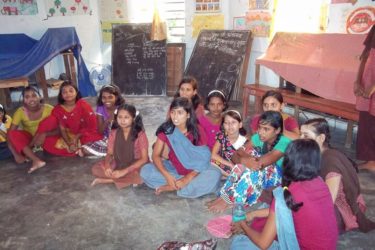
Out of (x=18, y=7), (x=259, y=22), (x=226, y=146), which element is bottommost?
(x=226, y=146)

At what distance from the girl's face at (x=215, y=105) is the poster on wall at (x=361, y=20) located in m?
1.97

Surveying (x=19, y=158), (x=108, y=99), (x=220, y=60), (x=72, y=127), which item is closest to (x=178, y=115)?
(x=108, y=99)

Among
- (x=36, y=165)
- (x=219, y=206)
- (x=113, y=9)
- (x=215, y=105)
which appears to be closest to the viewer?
(x=219, y=206)

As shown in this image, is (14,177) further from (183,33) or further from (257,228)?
(183,33)

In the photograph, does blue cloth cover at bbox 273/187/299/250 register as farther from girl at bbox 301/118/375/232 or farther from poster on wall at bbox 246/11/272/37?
poster on wall at bbox 246/11/272/37

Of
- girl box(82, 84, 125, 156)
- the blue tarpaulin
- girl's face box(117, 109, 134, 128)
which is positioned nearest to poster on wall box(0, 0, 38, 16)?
the blue tarpaulin

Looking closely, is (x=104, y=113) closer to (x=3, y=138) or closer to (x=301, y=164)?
(x=3, y=138)

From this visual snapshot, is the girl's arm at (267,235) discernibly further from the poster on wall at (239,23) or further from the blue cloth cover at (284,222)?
the poster on wall at (239,23)

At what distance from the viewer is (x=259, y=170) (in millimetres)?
2463

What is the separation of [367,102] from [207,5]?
3696 mm

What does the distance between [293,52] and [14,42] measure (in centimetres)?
471

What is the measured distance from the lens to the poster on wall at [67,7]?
6.37 metres

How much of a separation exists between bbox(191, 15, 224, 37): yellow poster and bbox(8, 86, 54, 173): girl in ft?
11.4

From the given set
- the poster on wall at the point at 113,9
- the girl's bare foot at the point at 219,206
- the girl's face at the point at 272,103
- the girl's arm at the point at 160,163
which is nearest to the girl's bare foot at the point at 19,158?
the girl's arm at the point at 160,163
